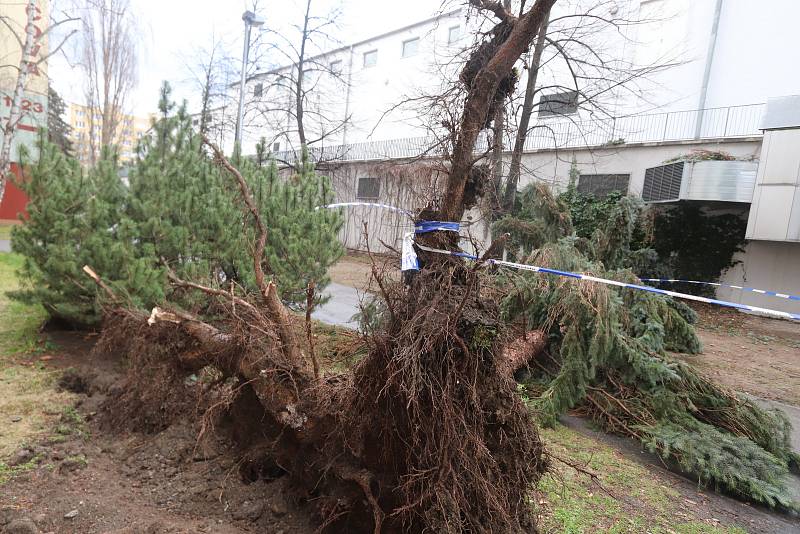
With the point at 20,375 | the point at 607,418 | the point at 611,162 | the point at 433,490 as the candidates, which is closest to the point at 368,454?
the point at 433,490

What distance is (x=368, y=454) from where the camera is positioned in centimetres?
253

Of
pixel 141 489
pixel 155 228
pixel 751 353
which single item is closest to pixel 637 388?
pixel 141 489

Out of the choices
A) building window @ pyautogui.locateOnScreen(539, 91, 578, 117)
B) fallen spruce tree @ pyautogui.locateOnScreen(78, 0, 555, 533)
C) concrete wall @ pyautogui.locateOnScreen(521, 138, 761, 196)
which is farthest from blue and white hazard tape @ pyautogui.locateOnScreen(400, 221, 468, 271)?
concrete wall @ pyautogui.locateOnScreen(521, 138, 761, 196)

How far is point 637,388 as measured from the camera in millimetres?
4891

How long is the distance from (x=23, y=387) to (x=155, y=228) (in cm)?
199

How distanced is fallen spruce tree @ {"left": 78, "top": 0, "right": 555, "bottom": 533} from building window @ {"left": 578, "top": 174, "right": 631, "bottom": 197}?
12.9 meters

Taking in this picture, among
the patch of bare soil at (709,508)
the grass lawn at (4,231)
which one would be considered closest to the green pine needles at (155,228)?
the patch of bare soil at (709,508)

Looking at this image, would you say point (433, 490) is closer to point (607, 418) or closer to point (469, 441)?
point (469, 441)

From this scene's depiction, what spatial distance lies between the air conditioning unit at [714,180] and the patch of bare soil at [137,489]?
1251 centimetres

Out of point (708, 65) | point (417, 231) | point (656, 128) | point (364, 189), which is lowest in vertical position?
point (417, 231)

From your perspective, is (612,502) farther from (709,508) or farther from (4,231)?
(4,231)

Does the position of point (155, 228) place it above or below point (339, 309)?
above

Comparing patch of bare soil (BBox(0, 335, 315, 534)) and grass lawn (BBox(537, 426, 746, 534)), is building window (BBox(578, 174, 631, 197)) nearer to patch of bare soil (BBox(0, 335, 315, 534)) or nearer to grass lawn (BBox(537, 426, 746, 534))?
grass lawn (BBox(537, 426, 746, 534))

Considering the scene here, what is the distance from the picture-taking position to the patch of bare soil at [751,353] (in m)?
6.83
